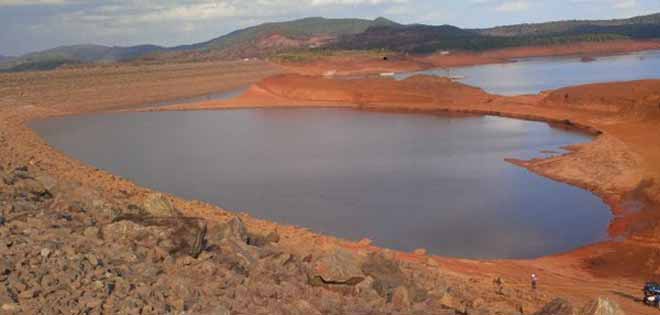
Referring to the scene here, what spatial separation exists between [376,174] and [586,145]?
29.3ft

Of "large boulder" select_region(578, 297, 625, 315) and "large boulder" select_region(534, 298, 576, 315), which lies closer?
"large boulder" select_region(578, 297, 625, 315)

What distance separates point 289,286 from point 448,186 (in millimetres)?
11143

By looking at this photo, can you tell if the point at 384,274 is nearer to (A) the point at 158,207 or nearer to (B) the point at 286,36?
(A) the point at 158,207

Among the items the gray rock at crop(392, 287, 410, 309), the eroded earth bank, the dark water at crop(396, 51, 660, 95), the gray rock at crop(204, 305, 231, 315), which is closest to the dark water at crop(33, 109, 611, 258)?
the eroded earth bank

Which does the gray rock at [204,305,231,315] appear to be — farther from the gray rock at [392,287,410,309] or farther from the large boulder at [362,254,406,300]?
the large boulder at [362,254,406,300]

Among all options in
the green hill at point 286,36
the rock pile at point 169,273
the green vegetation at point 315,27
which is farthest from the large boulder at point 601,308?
the green vegetation at point 315,27

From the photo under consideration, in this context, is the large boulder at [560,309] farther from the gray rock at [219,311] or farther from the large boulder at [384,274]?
the gray rock at [219,311]

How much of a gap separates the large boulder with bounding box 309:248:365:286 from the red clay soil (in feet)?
10.6

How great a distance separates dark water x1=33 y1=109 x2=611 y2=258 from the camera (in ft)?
43.7

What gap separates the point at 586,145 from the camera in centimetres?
2245

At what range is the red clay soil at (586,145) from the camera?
10.8 m

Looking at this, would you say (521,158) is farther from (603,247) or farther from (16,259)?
(16,259)

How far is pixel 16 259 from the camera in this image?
5.36 m

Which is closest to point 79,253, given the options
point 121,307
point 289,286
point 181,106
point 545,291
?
point 121,307
